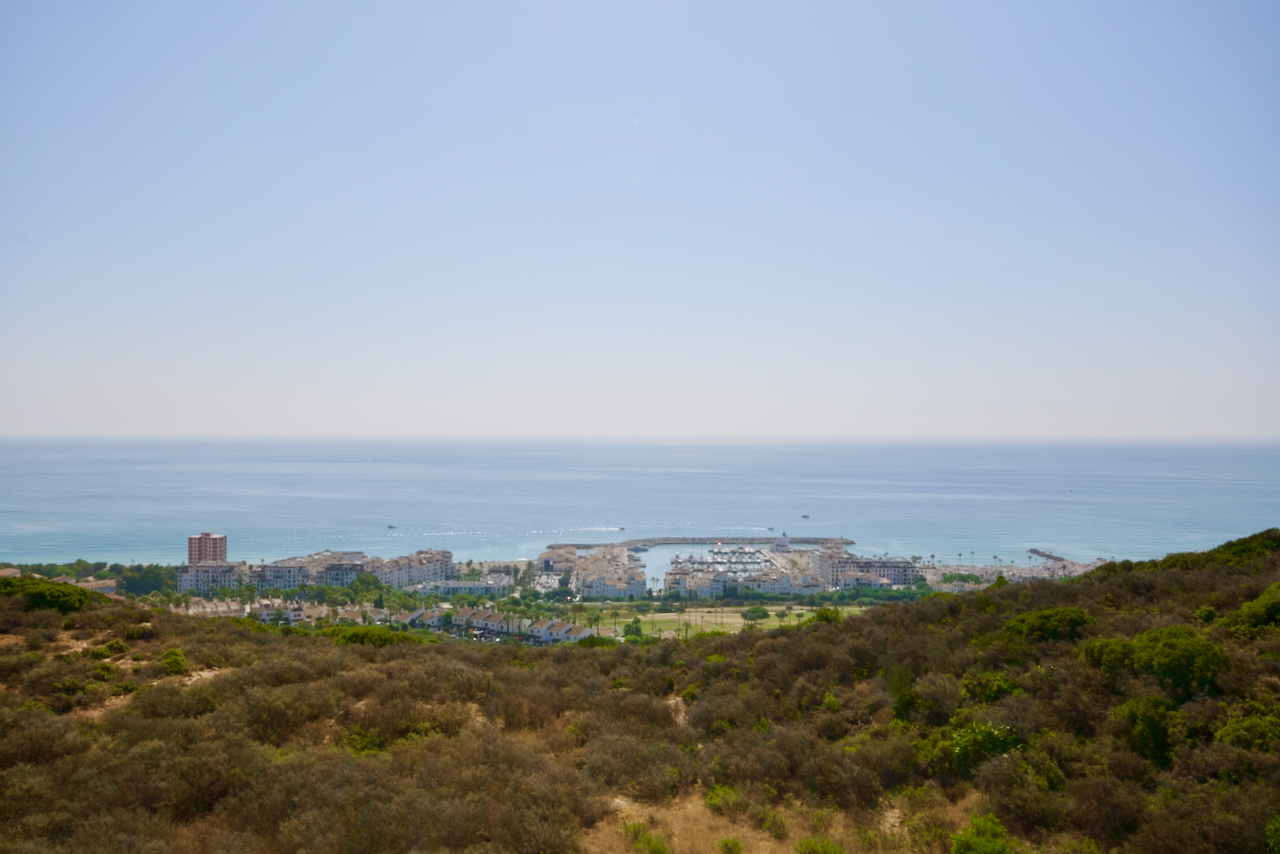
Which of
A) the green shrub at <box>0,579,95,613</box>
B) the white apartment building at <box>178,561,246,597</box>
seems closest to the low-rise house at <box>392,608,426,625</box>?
the white apartment building at <box>178,561,246,597</box>

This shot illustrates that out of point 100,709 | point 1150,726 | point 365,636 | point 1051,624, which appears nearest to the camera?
point 1150,726

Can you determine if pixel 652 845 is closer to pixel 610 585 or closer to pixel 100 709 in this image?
pixel 100 709

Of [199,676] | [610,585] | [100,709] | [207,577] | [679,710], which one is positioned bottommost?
[610,585]

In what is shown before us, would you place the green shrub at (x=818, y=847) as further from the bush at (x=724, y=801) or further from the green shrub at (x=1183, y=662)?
the green shrub at (x=1183, y=662)

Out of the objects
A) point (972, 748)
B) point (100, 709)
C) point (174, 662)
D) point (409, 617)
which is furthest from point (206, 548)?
point (972, 748)

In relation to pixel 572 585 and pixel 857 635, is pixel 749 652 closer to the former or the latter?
pixel 857 635

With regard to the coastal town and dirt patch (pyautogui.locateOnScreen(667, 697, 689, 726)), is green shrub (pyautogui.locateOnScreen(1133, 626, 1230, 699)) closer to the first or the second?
dirt patch (pyautogui.locateOnScreen(667, 697, 689, 726))

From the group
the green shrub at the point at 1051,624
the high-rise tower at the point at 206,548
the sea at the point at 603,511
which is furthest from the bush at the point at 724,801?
the high-rise tower at the point at 206,548
